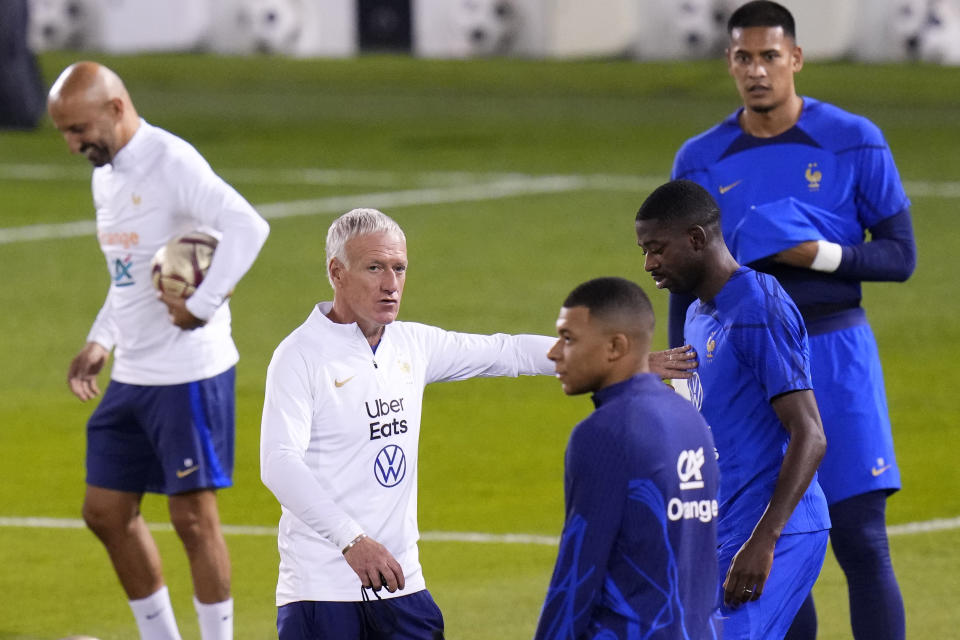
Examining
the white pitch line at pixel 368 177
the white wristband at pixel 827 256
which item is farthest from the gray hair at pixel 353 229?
the white pitch line at pixel 368 177

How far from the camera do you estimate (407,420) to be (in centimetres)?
→ 558

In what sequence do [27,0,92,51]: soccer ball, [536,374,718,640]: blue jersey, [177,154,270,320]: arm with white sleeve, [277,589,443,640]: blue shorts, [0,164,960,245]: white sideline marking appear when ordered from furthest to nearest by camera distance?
[27,0,92,51]: soccer ball < [0,164,960,245]: white sideline marking < [177,154,270,320]: arm with white sleeve < [277,589,443,640]: blue shorts < [536,374,718,640]: blue jersey

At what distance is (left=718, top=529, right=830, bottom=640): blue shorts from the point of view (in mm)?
5348

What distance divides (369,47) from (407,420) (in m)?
33.0

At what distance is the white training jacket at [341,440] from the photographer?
532 cm

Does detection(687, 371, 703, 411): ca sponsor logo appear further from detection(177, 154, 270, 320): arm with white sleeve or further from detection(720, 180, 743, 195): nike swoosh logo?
detection(177, 154, 270, 320): arm with white sleeve

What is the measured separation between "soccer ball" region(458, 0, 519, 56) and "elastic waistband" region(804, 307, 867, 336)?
28.9m

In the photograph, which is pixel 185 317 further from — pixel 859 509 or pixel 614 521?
pixel 614 521

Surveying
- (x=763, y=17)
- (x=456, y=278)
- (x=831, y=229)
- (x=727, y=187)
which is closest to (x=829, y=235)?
(x=831, y=229)

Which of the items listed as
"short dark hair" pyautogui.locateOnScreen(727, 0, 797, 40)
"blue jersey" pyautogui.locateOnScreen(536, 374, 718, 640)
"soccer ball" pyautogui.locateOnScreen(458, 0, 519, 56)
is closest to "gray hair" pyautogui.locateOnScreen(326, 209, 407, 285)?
"blue jersey" pyautogui.locateOnScreen(536, 374, 718, 640)

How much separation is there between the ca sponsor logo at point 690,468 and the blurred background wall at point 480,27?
93.1 ft

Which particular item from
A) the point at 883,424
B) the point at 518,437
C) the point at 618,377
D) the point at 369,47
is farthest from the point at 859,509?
the point at 369,47

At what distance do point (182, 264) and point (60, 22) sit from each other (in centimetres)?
3109

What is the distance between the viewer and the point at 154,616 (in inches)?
297
